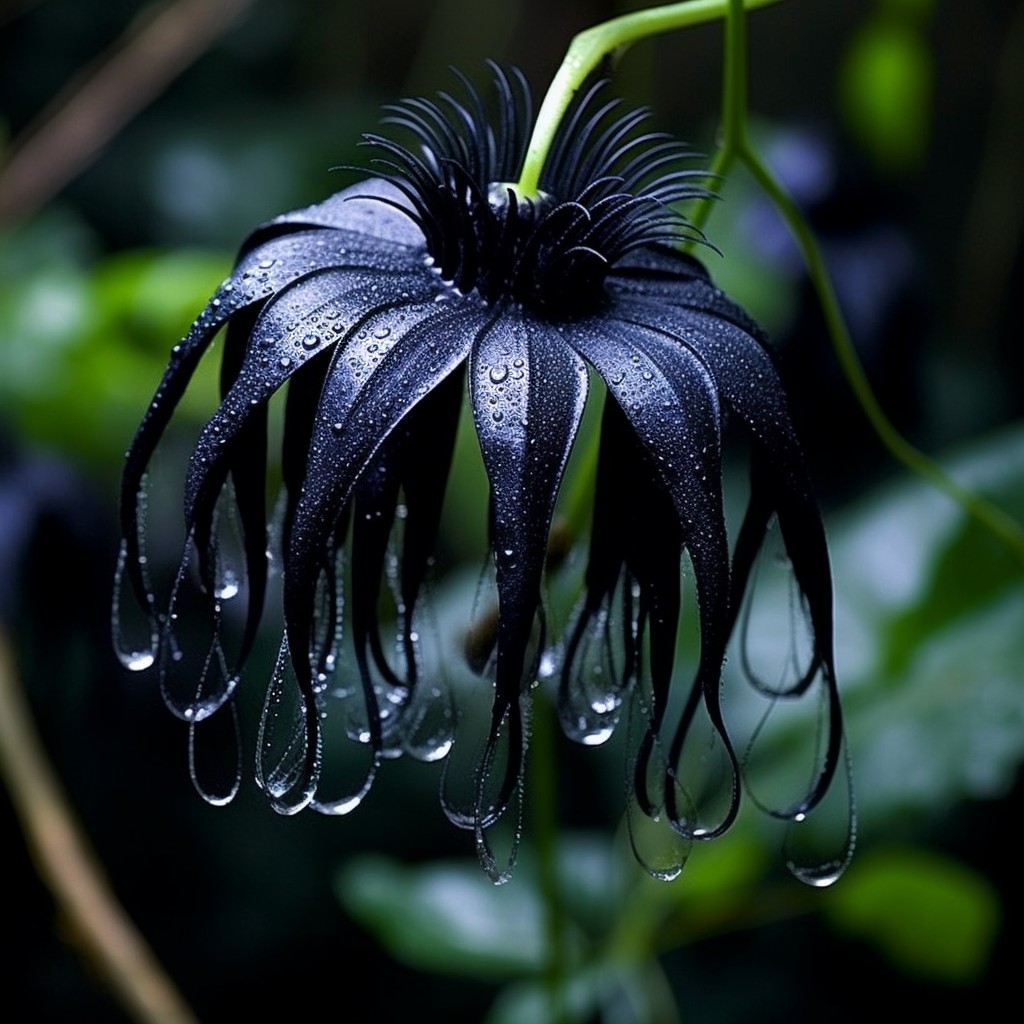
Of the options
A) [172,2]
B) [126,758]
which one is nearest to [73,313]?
[126,758]

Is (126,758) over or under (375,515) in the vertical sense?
under

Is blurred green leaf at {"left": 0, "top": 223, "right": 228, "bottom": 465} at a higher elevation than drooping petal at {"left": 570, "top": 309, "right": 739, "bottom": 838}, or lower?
higher

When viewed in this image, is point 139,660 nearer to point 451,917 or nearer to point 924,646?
point 451,917

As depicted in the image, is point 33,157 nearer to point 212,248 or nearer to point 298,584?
point 212,248

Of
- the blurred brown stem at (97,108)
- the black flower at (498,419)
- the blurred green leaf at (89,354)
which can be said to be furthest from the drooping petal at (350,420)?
the blurred brown stem at (97,108)

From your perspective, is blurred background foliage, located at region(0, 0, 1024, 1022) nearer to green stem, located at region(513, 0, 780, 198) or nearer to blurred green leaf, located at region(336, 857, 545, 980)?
blurred green leaf, located at region(336, 857, 545, 980)

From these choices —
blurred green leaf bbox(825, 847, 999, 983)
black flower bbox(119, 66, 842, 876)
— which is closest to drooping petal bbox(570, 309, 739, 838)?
black flower bbox(119, 66, 842, 876)
